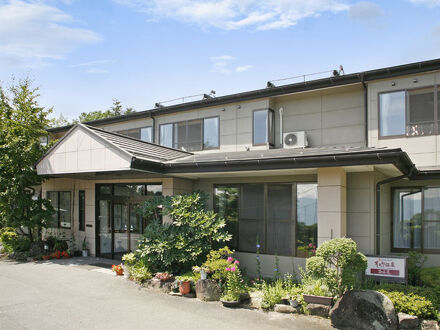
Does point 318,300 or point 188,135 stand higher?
point 188,135

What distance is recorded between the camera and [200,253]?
364 inches

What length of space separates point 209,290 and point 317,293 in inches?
95.7

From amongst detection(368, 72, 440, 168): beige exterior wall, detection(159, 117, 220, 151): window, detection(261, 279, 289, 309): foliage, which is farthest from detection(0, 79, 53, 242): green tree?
detection(368, 72, 440, 168): beige exterior wall

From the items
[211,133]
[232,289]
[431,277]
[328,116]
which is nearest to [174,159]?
[211,133]

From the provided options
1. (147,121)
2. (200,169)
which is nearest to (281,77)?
(200,169)

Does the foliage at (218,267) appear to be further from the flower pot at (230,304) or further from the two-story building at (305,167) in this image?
the two-story building at (305,167)

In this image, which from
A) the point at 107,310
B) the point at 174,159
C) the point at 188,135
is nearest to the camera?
the point at 107,310

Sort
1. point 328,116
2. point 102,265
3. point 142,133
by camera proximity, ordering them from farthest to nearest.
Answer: point 142,133 → point 102,265 → point 328,116

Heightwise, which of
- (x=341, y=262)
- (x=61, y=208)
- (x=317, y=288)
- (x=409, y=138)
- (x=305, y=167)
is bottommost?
(x=317, y=288)

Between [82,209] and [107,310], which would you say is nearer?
[107,310]

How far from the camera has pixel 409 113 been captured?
397 inches

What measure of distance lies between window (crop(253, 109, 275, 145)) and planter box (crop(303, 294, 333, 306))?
613 centimetres

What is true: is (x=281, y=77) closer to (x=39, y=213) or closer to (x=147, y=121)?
(x=147, y=121)

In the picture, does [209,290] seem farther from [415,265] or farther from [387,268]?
[415,265]
